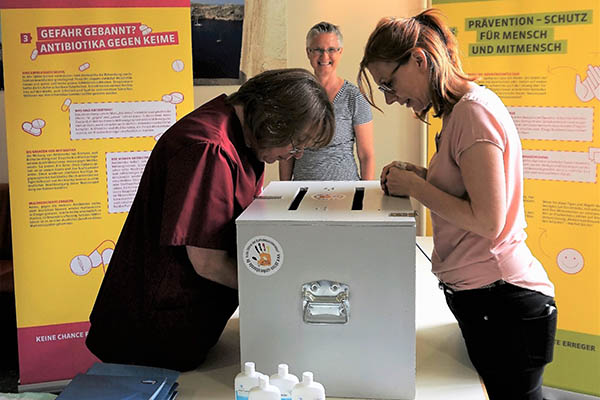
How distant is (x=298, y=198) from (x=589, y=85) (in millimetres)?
1816

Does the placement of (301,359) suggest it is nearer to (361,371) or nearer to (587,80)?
(361,371)

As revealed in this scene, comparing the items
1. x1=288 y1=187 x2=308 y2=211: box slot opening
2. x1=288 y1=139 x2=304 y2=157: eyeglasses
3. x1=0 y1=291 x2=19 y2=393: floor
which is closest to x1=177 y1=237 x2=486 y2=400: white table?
x1=288 y1=187 x2=308 y2=211: box slot opening

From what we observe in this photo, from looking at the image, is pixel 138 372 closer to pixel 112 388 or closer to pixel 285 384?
pixel 112 388

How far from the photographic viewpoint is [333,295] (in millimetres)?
1383

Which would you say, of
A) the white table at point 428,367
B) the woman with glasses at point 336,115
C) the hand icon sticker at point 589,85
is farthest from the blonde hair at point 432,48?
the woman with glasses at point 336,115

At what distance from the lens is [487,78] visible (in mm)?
3154

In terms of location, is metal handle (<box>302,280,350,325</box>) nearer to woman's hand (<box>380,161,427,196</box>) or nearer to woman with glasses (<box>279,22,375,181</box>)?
woman's hand (<box>380,161,427,196</box>)

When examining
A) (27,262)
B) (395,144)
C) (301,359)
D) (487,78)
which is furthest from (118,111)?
(395,144)

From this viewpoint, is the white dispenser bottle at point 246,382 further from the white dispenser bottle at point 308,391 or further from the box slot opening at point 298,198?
the box slot opening at point 298,198

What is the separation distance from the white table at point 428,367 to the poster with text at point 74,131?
4.28ft

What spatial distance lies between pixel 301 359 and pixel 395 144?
11.1 ft

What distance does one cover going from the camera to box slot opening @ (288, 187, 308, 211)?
1504 millimetres

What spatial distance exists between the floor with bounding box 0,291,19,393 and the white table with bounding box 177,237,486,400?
84.7 inches

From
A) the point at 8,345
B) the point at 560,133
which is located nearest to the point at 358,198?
the point at 560,133
